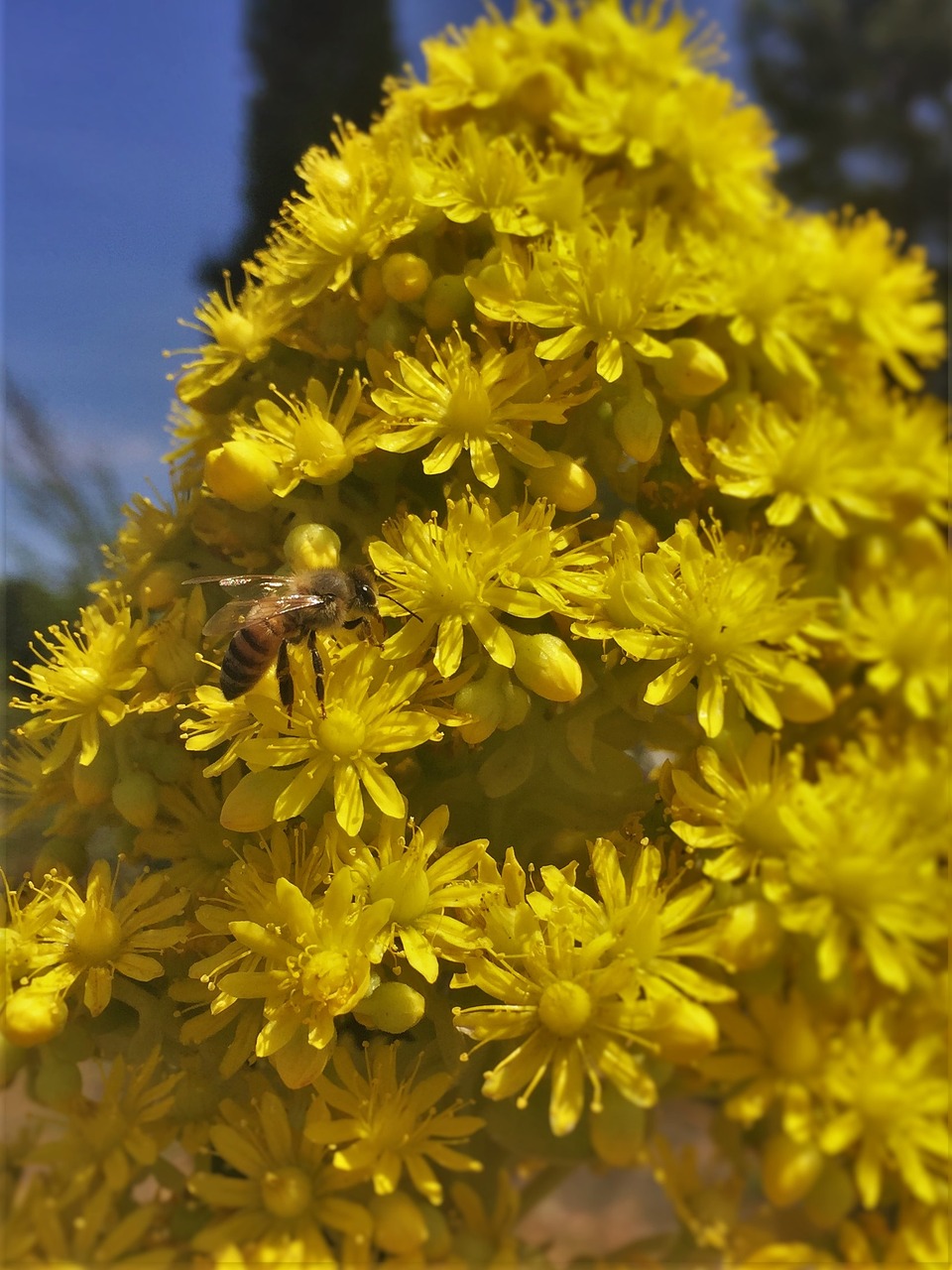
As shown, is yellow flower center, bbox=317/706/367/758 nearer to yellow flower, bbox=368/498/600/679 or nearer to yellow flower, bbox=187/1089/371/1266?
yellow flower, bbox=368/498/600/679

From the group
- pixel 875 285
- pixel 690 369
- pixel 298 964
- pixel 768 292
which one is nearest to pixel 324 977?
pixel 298 964

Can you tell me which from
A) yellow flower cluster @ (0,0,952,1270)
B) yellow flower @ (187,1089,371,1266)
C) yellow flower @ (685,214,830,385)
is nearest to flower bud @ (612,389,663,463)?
yellow flower cluster @ (0,0,952,1270)

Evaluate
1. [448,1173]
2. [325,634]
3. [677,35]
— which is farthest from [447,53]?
[448,1173]

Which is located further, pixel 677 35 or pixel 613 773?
pixel 677 35

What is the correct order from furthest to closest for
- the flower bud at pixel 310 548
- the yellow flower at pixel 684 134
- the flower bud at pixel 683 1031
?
the yellow flower at pixel 684 134 < the flower bud at pixel 310 548 < the flower bud at pixel 683 1031

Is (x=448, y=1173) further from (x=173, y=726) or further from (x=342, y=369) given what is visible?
(x=342, y=369)

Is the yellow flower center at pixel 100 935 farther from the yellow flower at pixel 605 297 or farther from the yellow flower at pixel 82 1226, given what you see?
the yellow flower at pixel 605 297

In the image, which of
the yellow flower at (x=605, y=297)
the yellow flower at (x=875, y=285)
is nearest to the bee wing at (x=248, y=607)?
the yellow flower at (x=605, y=297)
